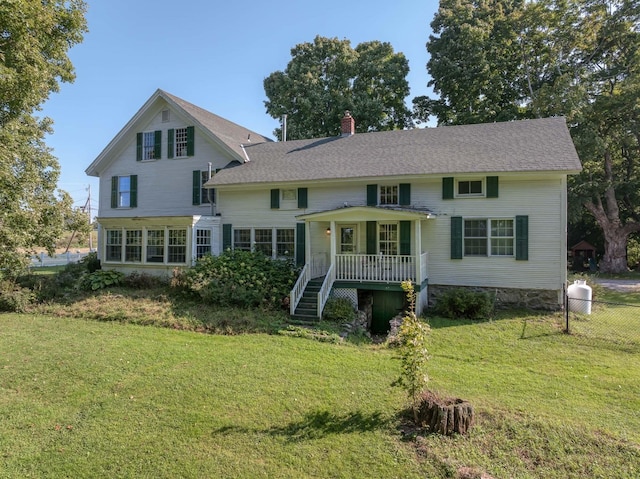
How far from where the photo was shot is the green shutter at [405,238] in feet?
40.5

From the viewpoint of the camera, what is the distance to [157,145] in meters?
17.0

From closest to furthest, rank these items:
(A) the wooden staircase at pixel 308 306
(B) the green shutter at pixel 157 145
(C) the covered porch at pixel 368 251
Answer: (A) the wooden staircase at pixel 308 306
(C) the covered porch at pixel 368 251
(B) the green shutter at pixel 157 145

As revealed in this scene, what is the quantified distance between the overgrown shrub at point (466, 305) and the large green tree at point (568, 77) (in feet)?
55.7

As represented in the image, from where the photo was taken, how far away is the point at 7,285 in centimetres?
1230

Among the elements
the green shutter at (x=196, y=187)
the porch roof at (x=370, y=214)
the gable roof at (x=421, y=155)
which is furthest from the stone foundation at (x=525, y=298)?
the green shutter at (x=196, y=187)

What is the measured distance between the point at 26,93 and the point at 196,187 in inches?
269

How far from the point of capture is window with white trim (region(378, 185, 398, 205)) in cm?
1332

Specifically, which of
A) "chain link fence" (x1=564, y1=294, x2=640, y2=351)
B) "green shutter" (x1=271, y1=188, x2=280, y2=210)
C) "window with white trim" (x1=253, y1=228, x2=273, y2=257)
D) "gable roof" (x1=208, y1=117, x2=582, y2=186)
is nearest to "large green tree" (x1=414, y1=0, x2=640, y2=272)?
"gable roof" (x1=208, y1=117, x2=582, y2=186)

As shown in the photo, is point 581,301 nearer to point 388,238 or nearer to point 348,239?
point 388,238

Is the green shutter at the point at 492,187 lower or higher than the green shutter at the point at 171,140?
lower

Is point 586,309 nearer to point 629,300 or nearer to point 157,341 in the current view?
point 629,300

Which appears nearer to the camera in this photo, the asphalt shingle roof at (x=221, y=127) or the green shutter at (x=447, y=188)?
the green shutter at (x=447, y=188)

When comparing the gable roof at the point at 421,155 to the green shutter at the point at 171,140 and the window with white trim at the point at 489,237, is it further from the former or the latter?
the green shutter at the point at 171,140

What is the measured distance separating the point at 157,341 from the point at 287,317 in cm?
353
